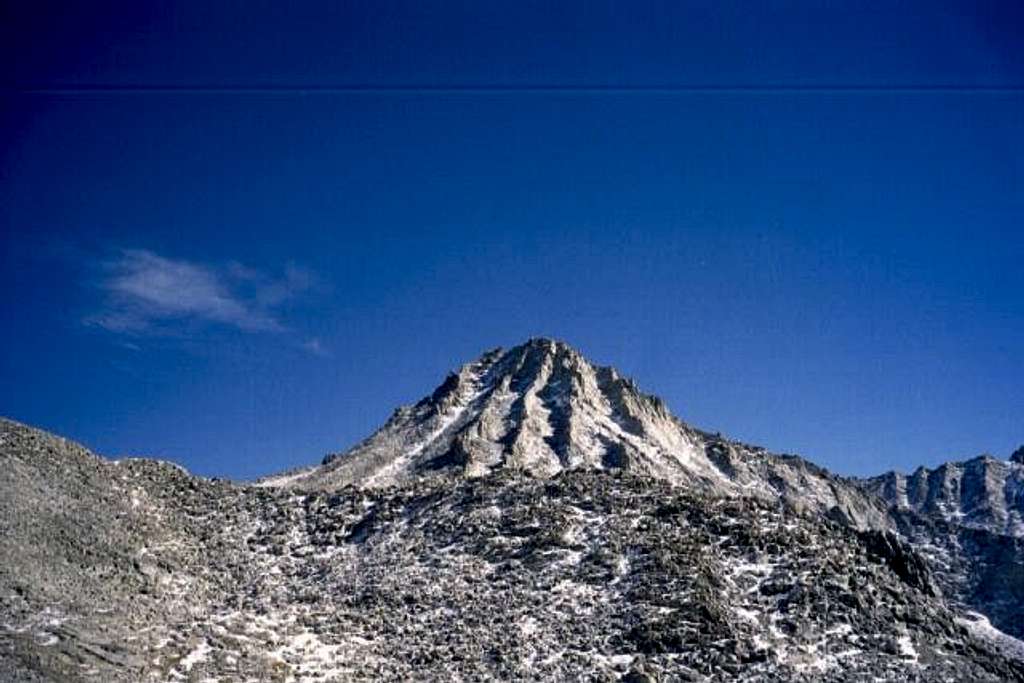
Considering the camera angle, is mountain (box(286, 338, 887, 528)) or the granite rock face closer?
the granite rock face

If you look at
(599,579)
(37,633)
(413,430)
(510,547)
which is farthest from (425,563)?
(413,430)

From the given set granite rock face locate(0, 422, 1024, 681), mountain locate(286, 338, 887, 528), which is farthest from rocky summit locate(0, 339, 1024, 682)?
mountain locate(286, 338, 887, 528)

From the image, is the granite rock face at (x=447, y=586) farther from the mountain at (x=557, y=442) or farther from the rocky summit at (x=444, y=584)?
the mountain at (x=557, y=442)

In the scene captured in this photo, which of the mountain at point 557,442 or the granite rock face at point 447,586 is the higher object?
the mountain at point 557,442

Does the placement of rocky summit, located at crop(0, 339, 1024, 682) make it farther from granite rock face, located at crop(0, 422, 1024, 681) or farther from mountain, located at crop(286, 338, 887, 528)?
mountain, located at crop(286, 338, 887, 528)

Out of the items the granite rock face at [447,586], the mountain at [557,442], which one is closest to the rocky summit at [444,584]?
the granite rock face at [447,586]

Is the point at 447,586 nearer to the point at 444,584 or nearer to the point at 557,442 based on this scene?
the point at 444,584
